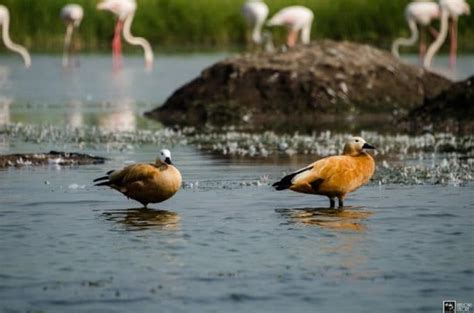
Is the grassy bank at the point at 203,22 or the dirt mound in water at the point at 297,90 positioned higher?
the grassy bank at the point at 203,22

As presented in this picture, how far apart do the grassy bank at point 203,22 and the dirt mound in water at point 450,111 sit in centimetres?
2868

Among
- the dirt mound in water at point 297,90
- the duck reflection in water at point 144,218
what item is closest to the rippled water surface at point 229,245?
the duck reflection in water at point 144,218

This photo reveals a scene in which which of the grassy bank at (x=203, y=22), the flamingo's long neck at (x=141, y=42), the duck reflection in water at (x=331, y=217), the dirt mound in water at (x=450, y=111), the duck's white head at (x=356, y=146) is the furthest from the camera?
the grassy bank at (x=203, y=22)

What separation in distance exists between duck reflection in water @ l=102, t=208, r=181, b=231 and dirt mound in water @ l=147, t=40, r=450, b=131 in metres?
13.0

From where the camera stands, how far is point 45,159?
64.1 feet

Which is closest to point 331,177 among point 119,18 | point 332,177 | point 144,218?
point 332,177

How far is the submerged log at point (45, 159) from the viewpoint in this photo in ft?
63.5

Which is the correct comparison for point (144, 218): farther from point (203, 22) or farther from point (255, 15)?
point (203, 22)

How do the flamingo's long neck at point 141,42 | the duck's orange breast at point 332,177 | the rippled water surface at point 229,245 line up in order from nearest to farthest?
the rippled water surface at point 229,245, the duck's orange breast at point 332,177, the flamingo's long neck at point 141,42

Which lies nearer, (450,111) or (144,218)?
(144,218)

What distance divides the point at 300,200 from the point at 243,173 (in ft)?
9.18

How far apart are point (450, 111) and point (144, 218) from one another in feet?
39.5

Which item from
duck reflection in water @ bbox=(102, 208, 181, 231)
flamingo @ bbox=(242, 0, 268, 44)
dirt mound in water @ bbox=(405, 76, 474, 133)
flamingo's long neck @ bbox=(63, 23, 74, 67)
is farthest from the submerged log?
flamingo's long neck @ bbox=(63, 23, 74, 67)

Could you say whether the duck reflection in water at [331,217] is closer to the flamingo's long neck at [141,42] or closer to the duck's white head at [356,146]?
the duck's white head at [356,146]
